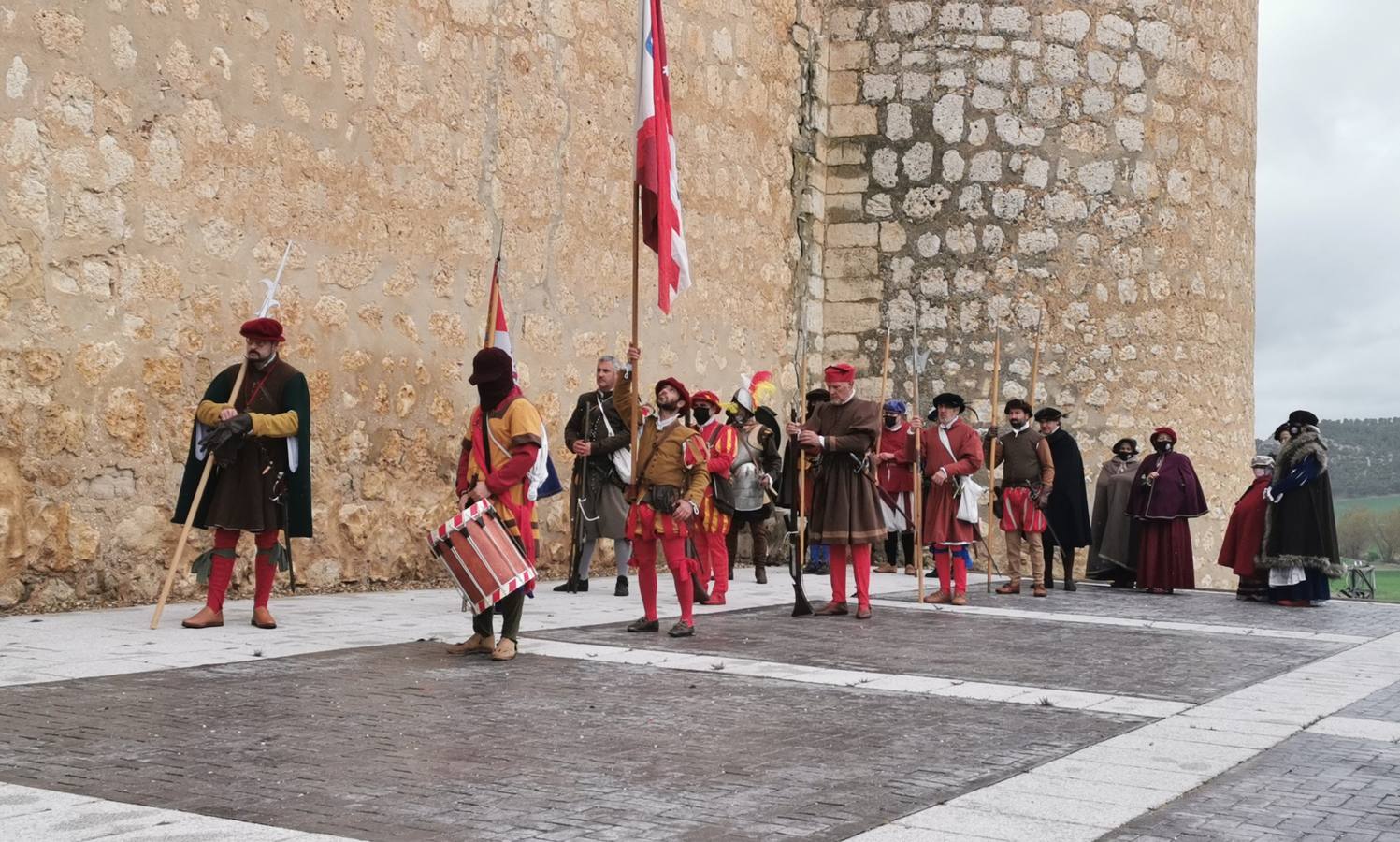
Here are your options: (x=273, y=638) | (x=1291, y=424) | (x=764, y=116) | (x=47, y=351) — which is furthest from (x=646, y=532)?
(x=764, y=116)

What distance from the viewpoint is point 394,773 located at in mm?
5027

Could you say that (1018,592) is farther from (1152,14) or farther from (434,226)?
(1152,14)

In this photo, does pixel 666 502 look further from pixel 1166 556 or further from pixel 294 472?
pixel 1166 556

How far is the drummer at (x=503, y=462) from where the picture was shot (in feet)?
25.6

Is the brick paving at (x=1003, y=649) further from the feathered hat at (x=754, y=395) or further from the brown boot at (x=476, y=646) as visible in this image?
the feathered hat at (x=754, y=395)

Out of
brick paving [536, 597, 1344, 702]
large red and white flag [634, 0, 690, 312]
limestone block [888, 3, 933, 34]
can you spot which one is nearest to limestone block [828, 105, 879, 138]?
limestone block [888, 3, 933, 34]

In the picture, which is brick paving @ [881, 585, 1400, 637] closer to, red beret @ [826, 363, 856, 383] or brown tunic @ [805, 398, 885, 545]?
brown tunic @ [805, 398, 885, 545]

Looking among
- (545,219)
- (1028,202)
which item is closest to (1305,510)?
(1028,202)

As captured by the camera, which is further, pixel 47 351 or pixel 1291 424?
pixel 1291 424

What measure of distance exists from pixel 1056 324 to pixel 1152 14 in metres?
3.38

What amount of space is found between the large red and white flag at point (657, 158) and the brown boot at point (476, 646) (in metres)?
2.13

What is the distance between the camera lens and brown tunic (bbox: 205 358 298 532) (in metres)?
8.50

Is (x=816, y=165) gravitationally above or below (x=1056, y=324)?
above

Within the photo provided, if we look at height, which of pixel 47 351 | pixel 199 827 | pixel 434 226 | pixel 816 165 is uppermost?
pixel 816 165
